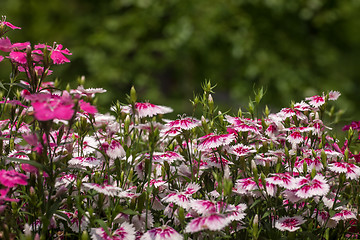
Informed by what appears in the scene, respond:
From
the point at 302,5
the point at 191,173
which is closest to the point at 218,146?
the point at 191,173

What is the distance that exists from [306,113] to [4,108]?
4.25 ft

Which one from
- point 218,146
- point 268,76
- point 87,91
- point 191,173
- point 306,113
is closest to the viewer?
point 218,146

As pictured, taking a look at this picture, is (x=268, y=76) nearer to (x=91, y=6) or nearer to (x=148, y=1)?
(x=148, y=1)

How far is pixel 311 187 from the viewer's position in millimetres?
1438

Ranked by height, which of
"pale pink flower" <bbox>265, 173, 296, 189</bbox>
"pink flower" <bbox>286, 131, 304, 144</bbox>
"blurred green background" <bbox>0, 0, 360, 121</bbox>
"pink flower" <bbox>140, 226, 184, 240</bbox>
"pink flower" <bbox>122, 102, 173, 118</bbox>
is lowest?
"pink flower" <bbox>140, 226, 184, 240</bbox>

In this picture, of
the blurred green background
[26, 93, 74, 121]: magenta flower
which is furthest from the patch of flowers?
the blurred green background

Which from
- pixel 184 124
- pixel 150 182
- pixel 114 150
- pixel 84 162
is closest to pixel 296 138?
pixel 184 124

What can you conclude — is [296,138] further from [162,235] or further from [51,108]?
[51,108]

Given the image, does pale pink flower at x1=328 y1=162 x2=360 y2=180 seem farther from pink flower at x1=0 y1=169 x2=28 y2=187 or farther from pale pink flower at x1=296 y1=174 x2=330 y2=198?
pink flower at x1=0 y1=169 x2=28 y2=187

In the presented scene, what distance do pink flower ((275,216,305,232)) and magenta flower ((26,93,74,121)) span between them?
2.56 feet

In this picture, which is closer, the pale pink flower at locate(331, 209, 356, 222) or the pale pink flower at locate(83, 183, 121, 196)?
the pale pink flower at locate(83, 183, 121, 196)

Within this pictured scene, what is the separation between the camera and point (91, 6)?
8.19m

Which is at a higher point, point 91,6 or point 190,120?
point 91,6

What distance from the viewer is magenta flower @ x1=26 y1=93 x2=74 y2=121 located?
1.12m
